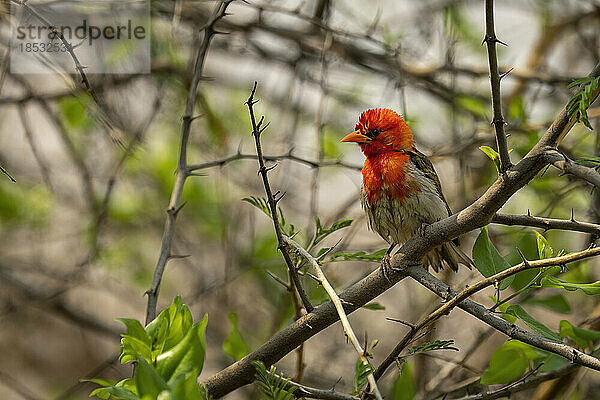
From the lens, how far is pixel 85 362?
5691 millimetres

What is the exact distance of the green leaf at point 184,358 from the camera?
152 centimetres

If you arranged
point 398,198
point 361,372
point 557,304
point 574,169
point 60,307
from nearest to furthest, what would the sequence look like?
point 574,169 < point 361,372 < point 557,304 < point 398,198 < point 60,307

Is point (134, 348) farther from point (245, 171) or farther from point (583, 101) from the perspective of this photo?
point (245, 171)

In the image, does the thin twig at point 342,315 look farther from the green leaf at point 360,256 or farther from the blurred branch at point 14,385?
the blurred branch at point 14,385

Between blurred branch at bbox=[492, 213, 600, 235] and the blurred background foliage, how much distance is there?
68.8 inches

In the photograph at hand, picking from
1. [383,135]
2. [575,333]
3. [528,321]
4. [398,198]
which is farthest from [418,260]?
[383,135]

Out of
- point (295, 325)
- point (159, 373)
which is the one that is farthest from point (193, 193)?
point (159, 373)

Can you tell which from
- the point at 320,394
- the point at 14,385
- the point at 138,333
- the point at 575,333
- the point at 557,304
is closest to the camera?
the point at 138,333

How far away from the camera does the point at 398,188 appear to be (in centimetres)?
280

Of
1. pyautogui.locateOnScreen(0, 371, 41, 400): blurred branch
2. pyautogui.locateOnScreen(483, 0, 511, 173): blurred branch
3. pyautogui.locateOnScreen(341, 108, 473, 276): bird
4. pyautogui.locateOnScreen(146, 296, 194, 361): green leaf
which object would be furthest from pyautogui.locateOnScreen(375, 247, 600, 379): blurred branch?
pyautogui.locateOnScreen(0, 371, 41, 400): blurred branch

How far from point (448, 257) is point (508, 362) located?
92 cm

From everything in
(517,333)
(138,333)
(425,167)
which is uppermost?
(425,167)

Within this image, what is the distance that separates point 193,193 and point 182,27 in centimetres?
112

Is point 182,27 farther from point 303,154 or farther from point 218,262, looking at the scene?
point 218,262
